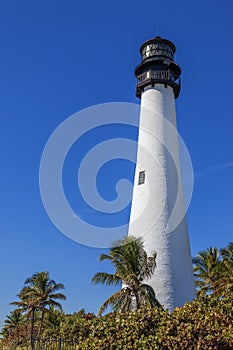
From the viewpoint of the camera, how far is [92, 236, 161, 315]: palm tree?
17.9 meters

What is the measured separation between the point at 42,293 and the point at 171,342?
25.2 meters

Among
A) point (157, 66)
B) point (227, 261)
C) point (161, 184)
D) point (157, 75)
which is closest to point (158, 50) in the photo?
point (157, 66)

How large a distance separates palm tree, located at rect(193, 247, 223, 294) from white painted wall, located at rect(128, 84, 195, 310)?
377 inches

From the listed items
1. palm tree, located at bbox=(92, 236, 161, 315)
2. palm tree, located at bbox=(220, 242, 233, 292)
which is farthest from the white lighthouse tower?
palm tree, located at bbox=(220, 242, 233, 292)

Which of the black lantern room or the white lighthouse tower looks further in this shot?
the black lantern room

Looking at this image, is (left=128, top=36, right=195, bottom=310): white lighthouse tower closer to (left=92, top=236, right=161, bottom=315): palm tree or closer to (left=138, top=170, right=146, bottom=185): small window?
(left=138, top=170, right=146, bottom=185): small window

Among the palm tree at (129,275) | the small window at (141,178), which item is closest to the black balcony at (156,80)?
the small window at (141,178)

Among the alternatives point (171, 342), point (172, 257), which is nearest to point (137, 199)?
point (172, 257)

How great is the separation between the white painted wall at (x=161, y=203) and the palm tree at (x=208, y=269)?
9.58 meters

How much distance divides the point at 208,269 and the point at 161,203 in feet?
39.7

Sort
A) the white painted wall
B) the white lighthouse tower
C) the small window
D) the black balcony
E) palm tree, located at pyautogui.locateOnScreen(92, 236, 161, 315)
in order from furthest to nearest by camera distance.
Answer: the black balcony → the small window → the white lighthouse tower → the white painted wall → palm tree, located at pyautogui.locateOnScreen(92, 236, 161, 315)

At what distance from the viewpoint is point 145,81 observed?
2595 cm

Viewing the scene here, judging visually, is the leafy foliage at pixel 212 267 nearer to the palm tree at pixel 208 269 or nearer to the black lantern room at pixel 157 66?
the palm tree at pixel 208 269

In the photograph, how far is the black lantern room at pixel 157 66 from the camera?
25766 millimetres
